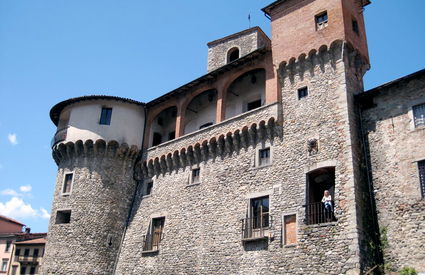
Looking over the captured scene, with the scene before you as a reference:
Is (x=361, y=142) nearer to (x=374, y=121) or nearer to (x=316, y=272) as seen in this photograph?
(x=374, y=121)

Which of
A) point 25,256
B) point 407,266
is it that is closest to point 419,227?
point 407,266

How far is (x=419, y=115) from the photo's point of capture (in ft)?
63.0

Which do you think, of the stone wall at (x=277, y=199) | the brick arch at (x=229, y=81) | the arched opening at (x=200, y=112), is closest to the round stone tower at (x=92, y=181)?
the stone wall at (x=277, y=199)

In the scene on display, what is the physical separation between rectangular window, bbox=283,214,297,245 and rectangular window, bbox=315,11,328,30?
9.55m

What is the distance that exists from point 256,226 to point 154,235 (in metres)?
7.72

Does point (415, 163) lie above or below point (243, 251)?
above

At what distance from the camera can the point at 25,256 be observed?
51.0m

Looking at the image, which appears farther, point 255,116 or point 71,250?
point 71,250

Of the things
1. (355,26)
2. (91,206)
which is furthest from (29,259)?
(355,26)

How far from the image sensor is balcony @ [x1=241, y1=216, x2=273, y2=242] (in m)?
21.2

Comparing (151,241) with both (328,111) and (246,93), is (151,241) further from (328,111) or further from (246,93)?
(328,111)

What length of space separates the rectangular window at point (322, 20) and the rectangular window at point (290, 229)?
9546 millimetres

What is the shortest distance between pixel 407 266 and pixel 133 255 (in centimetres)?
1577

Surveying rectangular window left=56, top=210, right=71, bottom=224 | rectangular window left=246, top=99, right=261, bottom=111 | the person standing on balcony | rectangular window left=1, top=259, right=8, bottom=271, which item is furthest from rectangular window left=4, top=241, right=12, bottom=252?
the person standing on balcony
